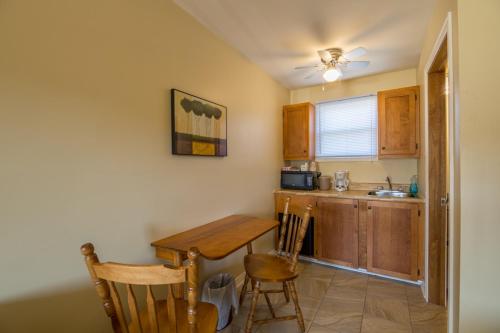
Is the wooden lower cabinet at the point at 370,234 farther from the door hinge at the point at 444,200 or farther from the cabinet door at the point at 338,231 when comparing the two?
the door hinge at the point at 444,200

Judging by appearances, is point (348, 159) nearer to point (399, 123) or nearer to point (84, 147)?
point (399, 123)

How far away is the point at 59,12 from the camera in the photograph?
1.14 metres

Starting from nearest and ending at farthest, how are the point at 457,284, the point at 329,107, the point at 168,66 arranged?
the point at 457,284
the point at 168,66
the point at 329,107

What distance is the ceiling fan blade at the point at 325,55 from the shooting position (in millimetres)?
2418

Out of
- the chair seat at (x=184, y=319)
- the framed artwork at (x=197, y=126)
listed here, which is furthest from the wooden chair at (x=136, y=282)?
the framed artwork at (x=197, y=126)

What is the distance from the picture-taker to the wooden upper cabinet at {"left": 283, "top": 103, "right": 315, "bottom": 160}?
334 centimetres

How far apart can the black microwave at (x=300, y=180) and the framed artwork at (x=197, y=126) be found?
1389 millimetres

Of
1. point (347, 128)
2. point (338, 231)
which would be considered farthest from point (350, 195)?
point (347, 128)

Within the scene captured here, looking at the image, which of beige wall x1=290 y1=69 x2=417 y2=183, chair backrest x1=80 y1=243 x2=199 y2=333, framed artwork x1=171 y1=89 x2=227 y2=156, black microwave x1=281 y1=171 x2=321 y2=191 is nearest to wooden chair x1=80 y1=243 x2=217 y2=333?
chair backrest x1=80 y1=243 x2=199 y2=333

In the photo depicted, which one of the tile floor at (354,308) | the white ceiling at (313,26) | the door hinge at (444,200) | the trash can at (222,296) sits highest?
the white ceiling at (313,26)

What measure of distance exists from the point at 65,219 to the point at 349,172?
327cm

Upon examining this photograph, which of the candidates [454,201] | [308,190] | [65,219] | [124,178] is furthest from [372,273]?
[65,219]

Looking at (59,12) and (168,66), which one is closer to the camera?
(59,12)

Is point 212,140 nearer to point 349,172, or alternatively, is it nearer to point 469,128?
point 469,128
